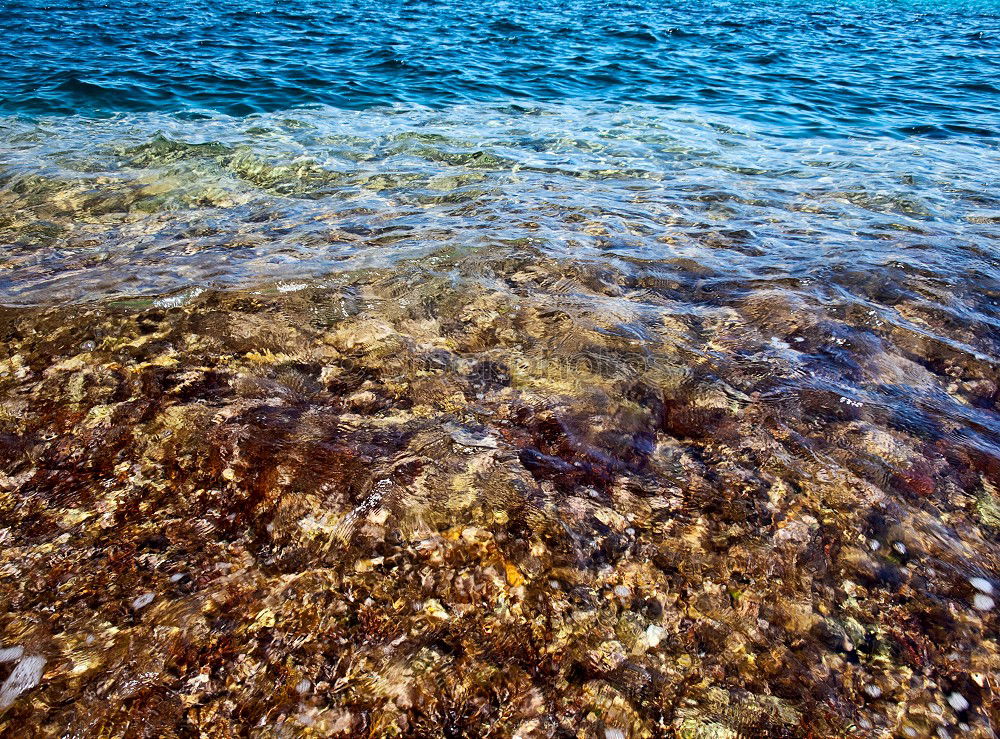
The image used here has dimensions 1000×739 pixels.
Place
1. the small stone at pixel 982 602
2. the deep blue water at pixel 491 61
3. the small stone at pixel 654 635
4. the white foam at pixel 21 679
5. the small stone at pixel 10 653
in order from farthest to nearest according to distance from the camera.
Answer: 1. the deep blue water at pixel 491 61
2. the small stone at pixel 982 602
3. the small stone at pixel 654 635
4. the small stone at pixel 10 653
5. the white foam at pixel 21 679

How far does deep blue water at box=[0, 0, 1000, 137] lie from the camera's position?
11.3m

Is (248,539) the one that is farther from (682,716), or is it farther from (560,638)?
(682,716)

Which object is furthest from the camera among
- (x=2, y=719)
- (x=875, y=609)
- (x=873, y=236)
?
(x=873, y=236)

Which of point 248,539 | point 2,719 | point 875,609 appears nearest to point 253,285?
point 248,539

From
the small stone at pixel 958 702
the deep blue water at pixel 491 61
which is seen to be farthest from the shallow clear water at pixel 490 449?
the deep blue water at pixel 491 61

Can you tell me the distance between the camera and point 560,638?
2359 millimetres

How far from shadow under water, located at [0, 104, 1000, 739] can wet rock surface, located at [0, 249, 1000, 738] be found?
0.05ft

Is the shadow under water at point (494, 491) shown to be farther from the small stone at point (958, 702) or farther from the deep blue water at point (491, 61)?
the deep blue water at point (491, 61)

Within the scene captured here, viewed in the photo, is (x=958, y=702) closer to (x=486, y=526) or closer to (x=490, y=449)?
(x=486, y=526)

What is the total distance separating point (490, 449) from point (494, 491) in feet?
1.02

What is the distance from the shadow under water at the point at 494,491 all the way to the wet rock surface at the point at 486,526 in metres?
0.01

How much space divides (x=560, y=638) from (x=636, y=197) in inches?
234

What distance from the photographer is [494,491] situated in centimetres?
296

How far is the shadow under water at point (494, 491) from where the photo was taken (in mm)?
2182
